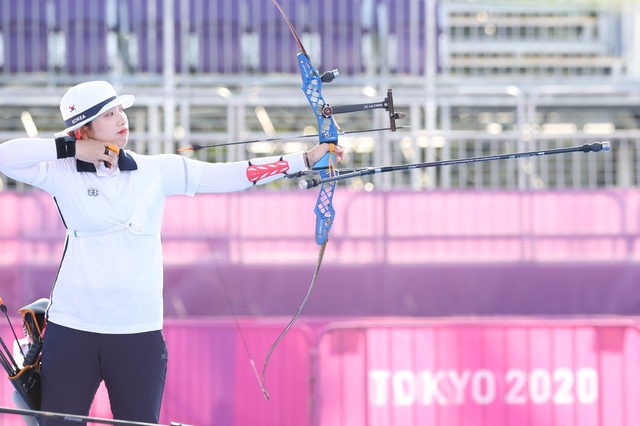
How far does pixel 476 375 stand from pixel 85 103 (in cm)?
289

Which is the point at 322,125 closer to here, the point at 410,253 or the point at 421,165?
the point at 421,165

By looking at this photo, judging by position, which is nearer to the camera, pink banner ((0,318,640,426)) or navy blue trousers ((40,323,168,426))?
navy blue trousers ((40,323,168,426))

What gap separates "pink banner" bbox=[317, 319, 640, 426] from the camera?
508cm

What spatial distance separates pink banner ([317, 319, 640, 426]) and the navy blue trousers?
2.11 metres

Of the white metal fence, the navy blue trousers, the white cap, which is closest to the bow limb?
the navy blue trousers

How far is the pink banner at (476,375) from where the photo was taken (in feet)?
16.7

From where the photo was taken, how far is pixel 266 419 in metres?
5.14

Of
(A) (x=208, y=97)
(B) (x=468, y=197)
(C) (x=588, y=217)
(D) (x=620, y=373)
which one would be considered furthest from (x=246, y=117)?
(D) (x=620, y=373)

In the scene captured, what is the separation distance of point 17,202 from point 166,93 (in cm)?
153

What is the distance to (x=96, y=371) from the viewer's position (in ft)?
10.1

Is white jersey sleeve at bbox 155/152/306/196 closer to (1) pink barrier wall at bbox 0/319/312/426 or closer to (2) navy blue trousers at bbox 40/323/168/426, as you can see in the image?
(2) navy blue trousers at bbox 40/323/168/426

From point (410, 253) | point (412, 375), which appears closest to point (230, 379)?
point (412, 375)

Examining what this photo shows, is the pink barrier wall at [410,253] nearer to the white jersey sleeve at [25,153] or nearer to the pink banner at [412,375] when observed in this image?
the pink banner at [412,375]

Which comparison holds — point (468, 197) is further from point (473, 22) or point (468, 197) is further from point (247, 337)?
point (473, 22)
